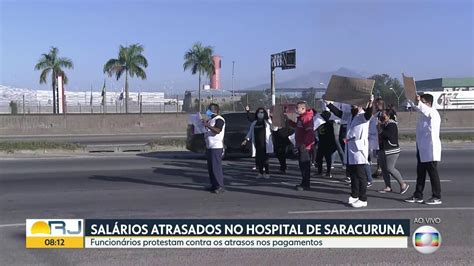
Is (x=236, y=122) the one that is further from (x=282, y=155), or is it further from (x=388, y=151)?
(x=388, y=151)

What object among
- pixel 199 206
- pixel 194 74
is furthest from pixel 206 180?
pixel 194 74

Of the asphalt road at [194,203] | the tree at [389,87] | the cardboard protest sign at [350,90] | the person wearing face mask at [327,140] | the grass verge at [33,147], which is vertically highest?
the tree at [389,87]

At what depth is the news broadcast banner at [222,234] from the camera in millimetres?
5934

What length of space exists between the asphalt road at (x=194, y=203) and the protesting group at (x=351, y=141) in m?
0.35

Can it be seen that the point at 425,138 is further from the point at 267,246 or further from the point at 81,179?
the point at 81,179

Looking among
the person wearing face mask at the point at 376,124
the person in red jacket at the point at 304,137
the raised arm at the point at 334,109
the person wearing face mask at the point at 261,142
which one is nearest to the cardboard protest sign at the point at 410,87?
the raised arm at the point at 334,109

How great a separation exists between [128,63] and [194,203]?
38148 mm

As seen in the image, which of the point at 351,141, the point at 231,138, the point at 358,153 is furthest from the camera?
the point at 231,138

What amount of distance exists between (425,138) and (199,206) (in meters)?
3.64

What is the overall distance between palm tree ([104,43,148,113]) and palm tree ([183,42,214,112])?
5.04 metres

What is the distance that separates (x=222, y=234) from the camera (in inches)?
243

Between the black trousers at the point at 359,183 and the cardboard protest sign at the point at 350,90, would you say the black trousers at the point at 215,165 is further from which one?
the black trousers at the point at 359,183

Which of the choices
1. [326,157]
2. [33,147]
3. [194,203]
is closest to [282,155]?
[326,157]

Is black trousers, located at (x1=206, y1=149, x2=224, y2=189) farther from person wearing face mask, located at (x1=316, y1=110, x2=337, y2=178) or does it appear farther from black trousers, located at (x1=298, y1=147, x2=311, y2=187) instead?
person wearing face mask, located at (x1=316, y1=110, x2=337, y2=178)
